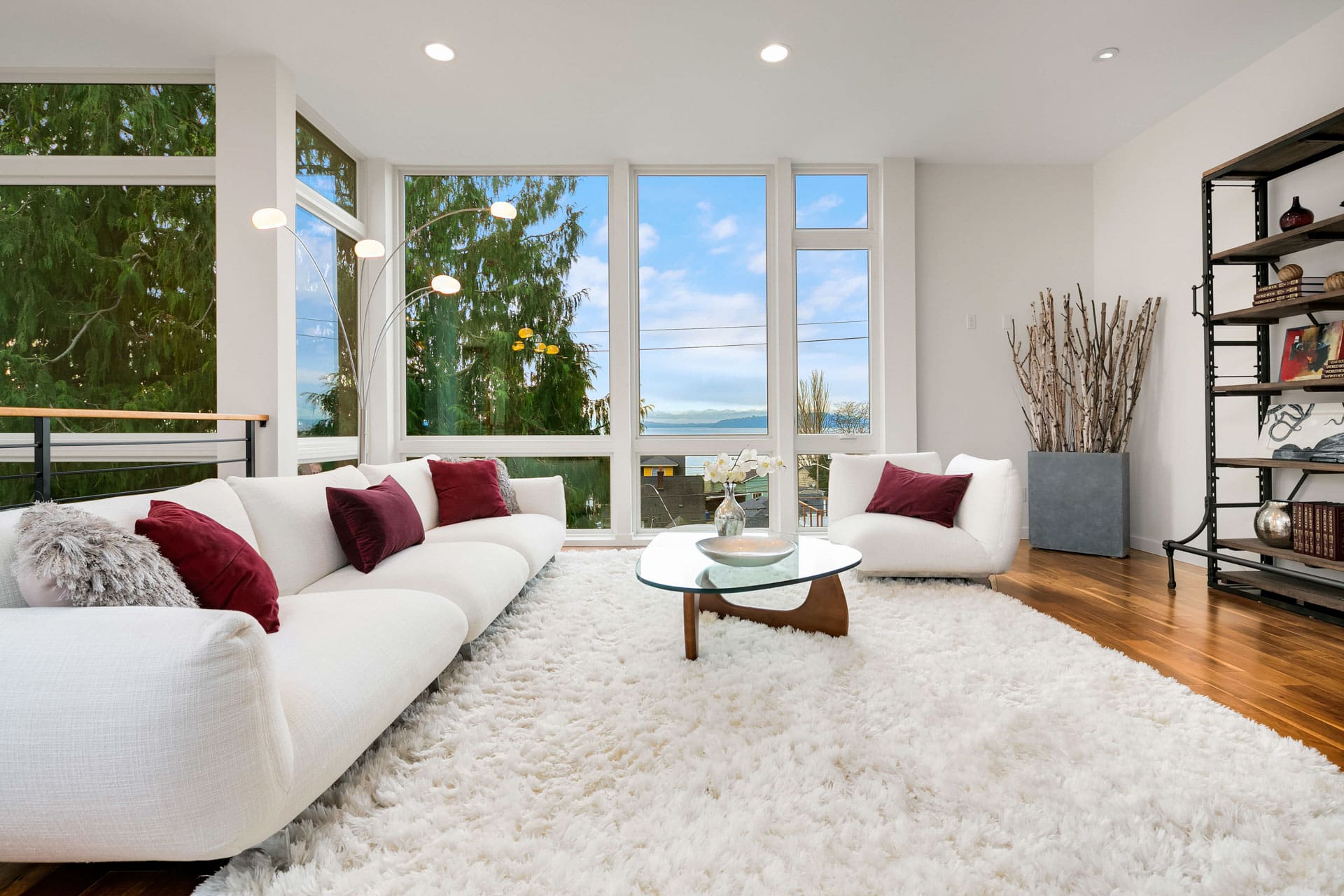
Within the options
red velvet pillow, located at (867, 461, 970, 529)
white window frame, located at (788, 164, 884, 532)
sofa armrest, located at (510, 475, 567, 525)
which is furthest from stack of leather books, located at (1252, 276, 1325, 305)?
sofa armrest, located at (510, 475, 567, 525)

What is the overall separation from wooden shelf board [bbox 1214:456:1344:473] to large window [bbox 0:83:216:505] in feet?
18.3

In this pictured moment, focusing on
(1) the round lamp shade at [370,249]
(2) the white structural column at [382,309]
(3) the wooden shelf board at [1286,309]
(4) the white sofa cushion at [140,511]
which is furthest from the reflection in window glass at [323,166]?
(3) the wooden shelf board at [1286,309]

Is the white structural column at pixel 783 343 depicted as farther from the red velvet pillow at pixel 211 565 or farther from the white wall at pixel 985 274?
the red velvet pillow at pixel 211 565

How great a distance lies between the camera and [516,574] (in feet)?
9.63

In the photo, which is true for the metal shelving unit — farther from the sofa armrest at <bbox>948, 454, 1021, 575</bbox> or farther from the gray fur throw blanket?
the gray fur throw blanket

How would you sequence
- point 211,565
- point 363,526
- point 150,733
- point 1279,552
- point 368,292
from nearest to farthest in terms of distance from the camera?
point 150,733
point 211,565
point 363,526
point 1279,552
point 368,292

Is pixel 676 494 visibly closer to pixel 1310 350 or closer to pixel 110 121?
pixel 1310 350

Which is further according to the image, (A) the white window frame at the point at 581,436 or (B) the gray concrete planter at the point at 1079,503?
(A) the white window frame at the point at 581,436

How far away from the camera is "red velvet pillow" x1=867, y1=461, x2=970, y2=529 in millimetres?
3750

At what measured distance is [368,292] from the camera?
16.8ft

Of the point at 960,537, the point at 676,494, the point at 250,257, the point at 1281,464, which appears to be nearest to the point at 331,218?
the point at 250,257

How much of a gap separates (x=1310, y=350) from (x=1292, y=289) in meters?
0.33

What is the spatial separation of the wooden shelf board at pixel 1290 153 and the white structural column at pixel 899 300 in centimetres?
184

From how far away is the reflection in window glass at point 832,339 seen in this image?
5.30 metres
